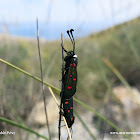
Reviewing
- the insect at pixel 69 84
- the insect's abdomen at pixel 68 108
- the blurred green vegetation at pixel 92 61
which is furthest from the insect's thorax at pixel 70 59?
the blurred green vegetation at pixel 92 61

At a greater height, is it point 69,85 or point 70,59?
point 70,59

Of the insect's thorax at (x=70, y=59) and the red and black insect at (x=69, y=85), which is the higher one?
the insect's thorax at (x=70, y=59)

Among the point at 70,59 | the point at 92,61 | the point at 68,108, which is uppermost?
the point at 92,61

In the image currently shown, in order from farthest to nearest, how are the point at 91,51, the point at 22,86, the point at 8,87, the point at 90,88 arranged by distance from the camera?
the point at 91,51, the point at 90,88, the point at 22,86, the point at 8,87

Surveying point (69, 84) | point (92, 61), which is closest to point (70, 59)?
point (69, 84)

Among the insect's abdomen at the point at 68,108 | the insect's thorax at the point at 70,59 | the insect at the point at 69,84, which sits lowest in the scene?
the insect's abdomen at the point at 68,108

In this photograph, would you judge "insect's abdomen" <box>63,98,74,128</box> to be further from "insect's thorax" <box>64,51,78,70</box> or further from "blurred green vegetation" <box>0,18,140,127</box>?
"blurred green vegetation" <box>0,18,140,127</box>

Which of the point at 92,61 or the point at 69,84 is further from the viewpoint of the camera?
the point at 92,61

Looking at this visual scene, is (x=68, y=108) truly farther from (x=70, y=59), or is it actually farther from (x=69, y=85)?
(x=70, y=59)

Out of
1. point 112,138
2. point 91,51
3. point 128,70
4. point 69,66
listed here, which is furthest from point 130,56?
point 69,66

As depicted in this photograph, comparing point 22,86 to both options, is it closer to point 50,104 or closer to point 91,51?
point 50,104

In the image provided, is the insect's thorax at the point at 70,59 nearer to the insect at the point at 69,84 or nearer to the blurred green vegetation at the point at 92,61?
the insect at the point at 69,84
